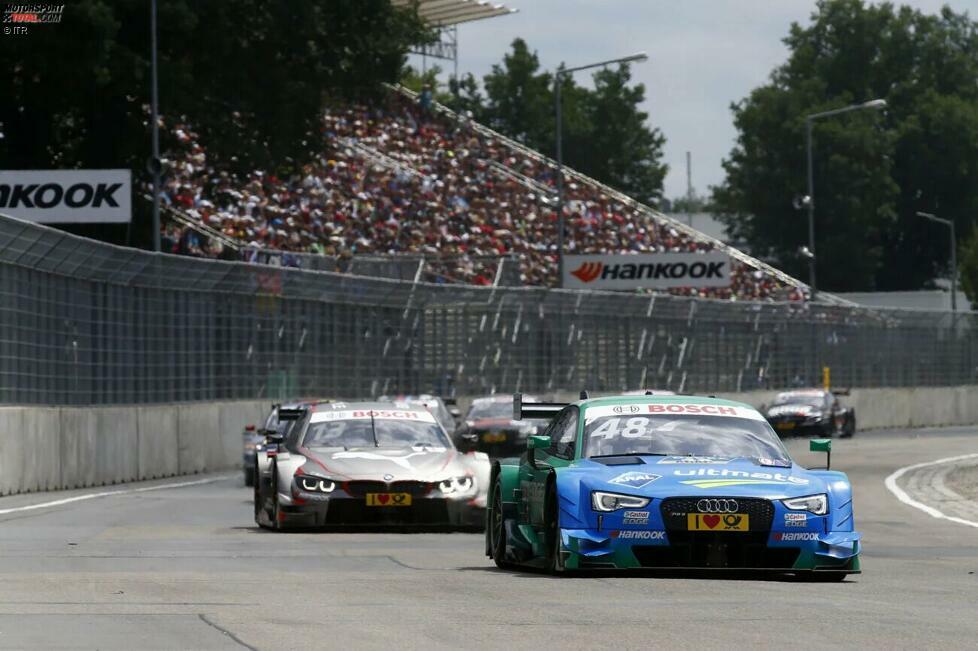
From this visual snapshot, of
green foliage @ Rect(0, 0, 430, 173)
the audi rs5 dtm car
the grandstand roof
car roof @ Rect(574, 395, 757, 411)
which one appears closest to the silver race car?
car roof @ Rect(574, 395, 757, 411)

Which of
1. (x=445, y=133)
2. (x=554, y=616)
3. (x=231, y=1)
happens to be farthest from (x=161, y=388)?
(x=445, y=133)

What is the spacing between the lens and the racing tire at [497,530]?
15656mm

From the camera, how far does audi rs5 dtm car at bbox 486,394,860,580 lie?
45.4 feet

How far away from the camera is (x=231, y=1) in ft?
163

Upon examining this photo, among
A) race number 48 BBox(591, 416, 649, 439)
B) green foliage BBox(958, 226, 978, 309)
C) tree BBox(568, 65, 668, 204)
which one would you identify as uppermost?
tree BBox(568, 65, 668, 204)

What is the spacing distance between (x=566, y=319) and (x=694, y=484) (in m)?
39.4

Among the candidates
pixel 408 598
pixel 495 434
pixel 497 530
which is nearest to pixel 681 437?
pixel 497 530

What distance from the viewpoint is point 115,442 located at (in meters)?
33.6

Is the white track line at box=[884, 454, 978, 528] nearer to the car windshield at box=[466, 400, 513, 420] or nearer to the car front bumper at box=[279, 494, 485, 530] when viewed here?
the car front bumper at box=[279, 494, 485, 530]

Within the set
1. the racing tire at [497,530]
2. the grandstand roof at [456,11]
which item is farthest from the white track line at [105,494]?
the grandstand roof at [456,11]

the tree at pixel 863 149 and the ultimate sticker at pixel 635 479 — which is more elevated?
the tree at pixel 863 149

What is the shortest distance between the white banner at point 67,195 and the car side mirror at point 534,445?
100 feet

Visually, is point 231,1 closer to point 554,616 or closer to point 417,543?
point 417,543

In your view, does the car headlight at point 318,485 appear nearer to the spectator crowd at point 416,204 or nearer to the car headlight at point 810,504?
the car headlight at point 810,504
